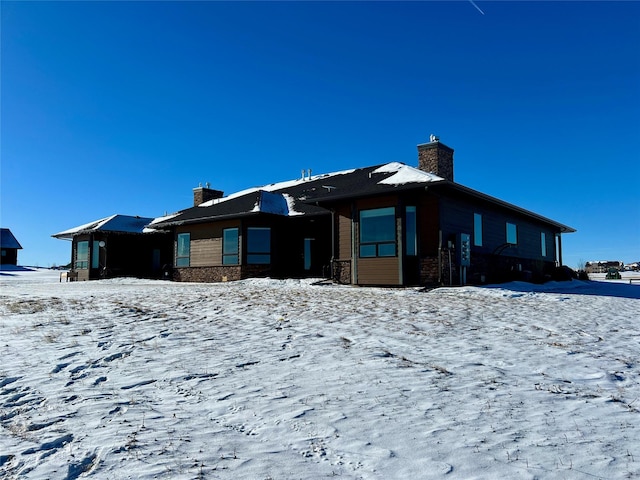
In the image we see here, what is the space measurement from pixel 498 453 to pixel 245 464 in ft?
5.81

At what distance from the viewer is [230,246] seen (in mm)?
21750

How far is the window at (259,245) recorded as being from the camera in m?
21.2

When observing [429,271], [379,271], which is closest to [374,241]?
[379,271]

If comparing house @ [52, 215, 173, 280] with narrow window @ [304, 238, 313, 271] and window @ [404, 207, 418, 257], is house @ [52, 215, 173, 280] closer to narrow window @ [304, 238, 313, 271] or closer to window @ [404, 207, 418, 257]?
narrow window @ [304, 238, 313, 271]

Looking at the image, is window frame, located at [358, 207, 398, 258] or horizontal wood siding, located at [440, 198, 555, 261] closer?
window frame, located at [358, 207, 398, 258]

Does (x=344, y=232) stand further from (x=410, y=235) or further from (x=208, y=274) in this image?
(x=208, y=274)

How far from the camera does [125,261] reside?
1153 inches

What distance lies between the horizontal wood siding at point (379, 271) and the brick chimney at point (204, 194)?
48.8 feet

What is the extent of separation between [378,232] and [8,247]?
50.1 m

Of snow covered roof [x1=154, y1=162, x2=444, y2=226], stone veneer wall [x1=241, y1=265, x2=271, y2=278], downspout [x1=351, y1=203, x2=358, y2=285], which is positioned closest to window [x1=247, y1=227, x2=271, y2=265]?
stone veneer wall [x1=241, y1=265, x2=271, y2=278]

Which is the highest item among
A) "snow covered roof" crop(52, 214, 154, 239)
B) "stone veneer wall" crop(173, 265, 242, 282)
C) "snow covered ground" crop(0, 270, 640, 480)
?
"snow covered roof" crop(52, 214, 154, 239)

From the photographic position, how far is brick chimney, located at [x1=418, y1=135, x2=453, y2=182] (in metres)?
18.6

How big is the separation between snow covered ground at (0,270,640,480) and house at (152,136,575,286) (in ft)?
22.9

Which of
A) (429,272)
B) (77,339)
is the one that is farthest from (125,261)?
(77,339)
